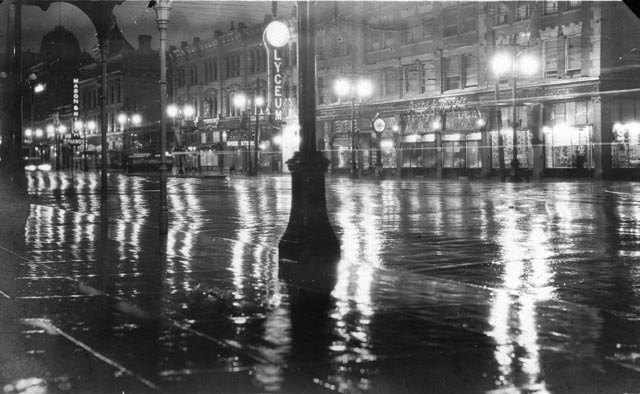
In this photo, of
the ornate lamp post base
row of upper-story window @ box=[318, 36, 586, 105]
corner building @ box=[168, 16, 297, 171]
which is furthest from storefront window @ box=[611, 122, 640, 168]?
the ornate lamp post base

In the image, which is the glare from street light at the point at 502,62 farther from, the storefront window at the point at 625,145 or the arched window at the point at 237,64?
the arched window at the point at 237,64

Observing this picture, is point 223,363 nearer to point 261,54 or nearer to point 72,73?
point 261,54

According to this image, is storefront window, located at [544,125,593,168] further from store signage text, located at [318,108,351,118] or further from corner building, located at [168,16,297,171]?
corner building, located at [168,16,297,171]

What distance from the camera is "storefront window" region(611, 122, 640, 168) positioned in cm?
4844

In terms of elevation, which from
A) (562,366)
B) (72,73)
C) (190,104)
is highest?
(72,73)

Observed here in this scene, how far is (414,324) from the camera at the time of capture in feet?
24.7

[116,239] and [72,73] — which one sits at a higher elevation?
[72,73]

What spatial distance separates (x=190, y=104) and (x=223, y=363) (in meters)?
88.8

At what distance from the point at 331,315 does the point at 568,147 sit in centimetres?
4570

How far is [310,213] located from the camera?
11.9 metres

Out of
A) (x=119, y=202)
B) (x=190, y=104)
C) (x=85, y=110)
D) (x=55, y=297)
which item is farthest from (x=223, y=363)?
(x=85, y=110)

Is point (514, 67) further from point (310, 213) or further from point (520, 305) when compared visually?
point (520, 305)

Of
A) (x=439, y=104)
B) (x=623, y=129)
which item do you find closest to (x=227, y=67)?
(x=439, y=104)

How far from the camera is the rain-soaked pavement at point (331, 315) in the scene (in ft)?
18.9
